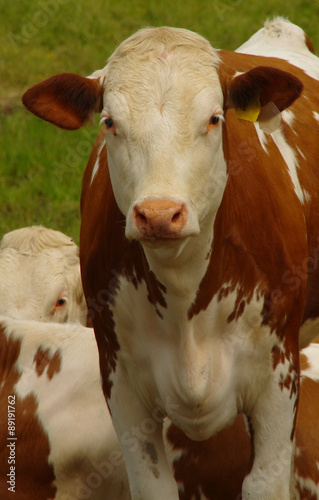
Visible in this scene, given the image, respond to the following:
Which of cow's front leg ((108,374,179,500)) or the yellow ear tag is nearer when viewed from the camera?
the yellow ear tag

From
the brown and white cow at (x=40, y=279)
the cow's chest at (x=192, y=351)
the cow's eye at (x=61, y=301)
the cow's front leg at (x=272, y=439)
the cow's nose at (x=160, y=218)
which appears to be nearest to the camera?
the cow's nose at (x=160, y=218)

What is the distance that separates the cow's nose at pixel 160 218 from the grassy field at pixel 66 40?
6.42 meters

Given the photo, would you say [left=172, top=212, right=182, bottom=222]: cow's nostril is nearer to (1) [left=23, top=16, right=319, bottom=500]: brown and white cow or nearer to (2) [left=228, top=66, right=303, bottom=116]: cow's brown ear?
(1) [left=23, top=16, right=319, bottom=500]: brown and white cow

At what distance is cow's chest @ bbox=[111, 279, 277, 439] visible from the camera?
3908 mm

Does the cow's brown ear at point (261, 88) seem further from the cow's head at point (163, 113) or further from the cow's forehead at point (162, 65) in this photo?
the cow's forehead at point (162, 65)

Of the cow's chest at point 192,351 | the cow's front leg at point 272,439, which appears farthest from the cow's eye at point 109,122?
the cow's front leg at point 272,439

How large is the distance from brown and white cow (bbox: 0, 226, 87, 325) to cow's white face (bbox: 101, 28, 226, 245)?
2968 millimetres

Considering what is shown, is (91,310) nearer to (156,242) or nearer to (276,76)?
(156,242)

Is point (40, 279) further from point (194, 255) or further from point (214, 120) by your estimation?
point (214, 120)

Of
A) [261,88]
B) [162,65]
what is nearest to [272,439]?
[261,88]

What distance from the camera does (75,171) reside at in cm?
968

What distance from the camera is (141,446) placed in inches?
162

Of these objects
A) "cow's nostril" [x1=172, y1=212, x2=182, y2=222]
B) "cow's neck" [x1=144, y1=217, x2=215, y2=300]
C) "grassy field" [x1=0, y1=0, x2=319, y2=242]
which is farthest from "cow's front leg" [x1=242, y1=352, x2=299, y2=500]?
"grassy field" [x1=0, y1=0, x2=319, y2=242]

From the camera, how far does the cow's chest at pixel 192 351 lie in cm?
391
